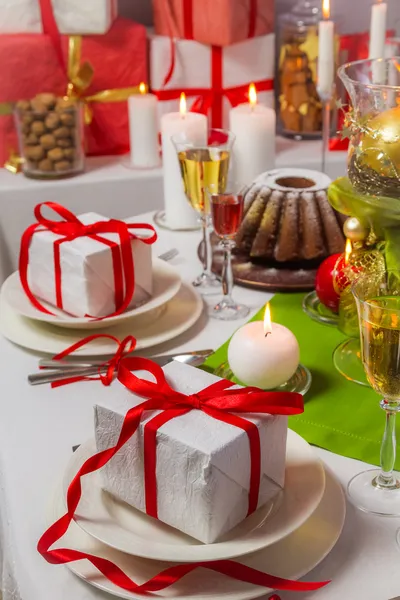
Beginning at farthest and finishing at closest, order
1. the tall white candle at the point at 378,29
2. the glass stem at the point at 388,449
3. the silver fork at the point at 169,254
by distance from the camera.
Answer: the tall white candle at the point at 378,29 < the silver fork at the point at 169,254 < the glass stem at the point at 388,449

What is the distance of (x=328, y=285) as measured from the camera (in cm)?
125

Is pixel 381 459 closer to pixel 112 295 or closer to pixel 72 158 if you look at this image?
pixel 112 295

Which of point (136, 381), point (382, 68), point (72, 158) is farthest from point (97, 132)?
point (136, 381)

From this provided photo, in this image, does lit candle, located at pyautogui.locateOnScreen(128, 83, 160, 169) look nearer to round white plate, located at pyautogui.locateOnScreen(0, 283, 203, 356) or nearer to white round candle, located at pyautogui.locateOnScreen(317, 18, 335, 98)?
white round candle, located at pyautogui.locateOnScreen(317, 18, 335, 98)

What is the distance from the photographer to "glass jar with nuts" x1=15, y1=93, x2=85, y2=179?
1969mm

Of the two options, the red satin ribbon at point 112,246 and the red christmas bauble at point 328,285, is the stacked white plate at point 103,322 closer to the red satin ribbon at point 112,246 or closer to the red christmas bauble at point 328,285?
the red satin ribbon at point 112,246

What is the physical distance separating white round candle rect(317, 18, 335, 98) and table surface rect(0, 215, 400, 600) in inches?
29.9

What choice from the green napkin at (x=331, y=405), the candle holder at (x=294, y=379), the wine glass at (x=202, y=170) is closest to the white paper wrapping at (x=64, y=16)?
the wine glass at (x=202, y=170)

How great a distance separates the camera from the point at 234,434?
75 cm

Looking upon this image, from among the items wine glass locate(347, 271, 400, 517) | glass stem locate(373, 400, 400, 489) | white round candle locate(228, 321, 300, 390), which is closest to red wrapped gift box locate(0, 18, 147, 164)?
white round candle locate(228, 321, 300, 390)

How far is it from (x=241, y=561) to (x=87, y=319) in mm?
499

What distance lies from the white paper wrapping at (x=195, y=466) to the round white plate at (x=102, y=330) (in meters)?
0.34

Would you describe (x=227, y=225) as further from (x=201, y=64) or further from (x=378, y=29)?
(x=201, y=64)

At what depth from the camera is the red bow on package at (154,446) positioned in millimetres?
734
